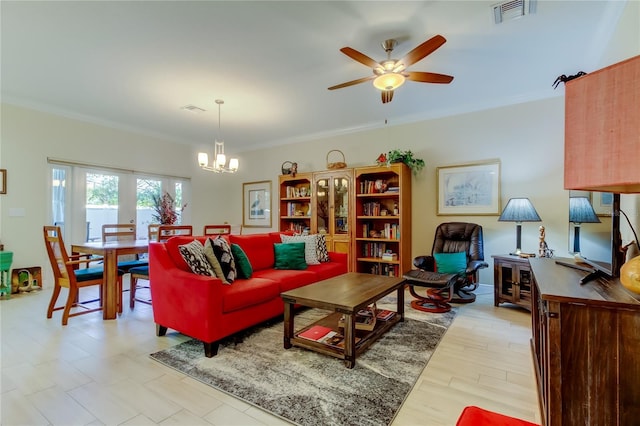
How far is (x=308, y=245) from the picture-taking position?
3.83 meters

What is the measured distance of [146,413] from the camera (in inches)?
63.2

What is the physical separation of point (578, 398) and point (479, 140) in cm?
377

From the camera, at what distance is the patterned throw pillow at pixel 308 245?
378 cm

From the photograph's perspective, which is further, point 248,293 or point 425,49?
point 248,293

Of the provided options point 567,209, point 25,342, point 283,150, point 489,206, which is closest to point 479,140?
point 489,206

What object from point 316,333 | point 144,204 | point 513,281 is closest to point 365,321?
point 316,333

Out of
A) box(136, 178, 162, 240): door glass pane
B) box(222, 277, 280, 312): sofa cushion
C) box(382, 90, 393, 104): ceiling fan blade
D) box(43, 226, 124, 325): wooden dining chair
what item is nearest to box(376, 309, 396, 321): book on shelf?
box(222, 277, 280, 312): sofa cushion

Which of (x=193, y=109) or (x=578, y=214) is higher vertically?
(x=193, y=109)

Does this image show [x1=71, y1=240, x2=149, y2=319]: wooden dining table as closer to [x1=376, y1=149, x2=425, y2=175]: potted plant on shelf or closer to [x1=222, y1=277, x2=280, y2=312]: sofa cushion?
[x1=222, y1=277, x2=280, y2=312]: sofa cushion

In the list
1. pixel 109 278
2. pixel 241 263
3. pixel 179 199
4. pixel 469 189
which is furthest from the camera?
pixel 179 199

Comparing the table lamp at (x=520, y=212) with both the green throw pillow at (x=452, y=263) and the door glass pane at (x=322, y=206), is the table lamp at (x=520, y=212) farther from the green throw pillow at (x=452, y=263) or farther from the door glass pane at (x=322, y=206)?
the door glass pane at (x=322, y=206)

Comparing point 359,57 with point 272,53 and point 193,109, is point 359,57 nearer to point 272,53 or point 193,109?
point 272,53

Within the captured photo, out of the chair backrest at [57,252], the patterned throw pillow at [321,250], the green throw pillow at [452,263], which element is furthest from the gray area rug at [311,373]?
the chair backrest at [57,252]

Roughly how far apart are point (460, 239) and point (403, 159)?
4.59 ft
